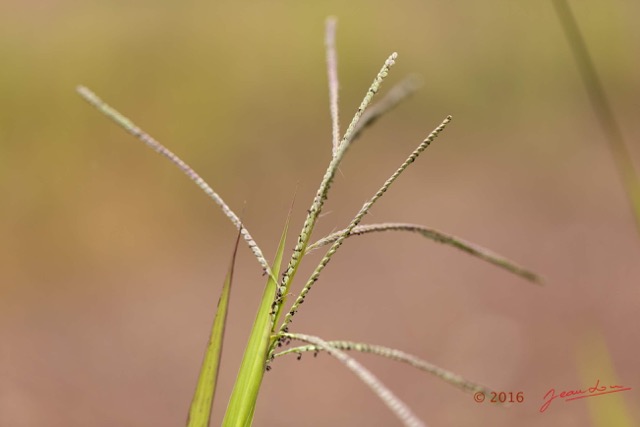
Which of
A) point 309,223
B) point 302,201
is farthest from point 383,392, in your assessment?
point 302,201

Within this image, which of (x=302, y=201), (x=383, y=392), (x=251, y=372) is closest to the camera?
(x=383, y=392)

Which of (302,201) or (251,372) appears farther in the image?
(302,201)

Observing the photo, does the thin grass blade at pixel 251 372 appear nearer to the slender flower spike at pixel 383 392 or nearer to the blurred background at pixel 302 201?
the slender flower spike at pixel 383 392

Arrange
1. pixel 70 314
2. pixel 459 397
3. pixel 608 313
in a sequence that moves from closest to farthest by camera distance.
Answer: pixel 459 397, pixel 608 313, pixel 70 314

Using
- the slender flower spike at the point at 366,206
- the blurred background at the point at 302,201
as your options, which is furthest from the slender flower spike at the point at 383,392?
the blurred background at the point at 302,201

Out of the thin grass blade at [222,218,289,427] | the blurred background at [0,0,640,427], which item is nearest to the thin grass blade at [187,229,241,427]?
the thin grass blade at [222,218,289,427]

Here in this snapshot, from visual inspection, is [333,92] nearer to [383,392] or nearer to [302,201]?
[383,392]

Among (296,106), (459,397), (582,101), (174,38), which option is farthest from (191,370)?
(582,101)

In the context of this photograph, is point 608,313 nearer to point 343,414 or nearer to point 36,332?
point 343,414
